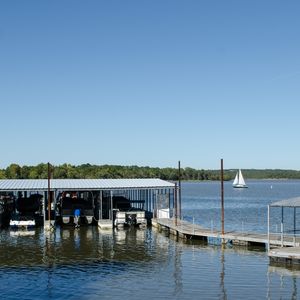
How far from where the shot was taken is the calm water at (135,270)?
908 inches

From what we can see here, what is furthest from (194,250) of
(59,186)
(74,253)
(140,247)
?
(59,186)

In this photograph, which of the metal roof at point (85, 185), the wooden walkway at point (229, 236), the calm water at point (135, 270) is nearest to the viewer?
the calm water at point (135, 270)

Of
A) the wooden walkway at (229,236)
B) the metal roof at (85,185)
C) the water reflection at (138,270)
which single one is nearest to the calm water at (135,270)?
the water reflection at (138,270)

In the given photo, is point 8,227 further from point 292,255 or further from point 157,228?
point 292,255

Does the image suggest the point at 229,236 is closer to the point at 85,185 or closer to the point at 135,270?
the point at 135,270

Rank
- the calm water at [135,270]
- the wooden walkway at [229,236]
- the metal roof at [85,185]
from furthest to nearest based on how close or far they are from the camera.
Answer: the metal roof at [85,185]
the wooden walkway at [229,236]
the calm water at [135,270]

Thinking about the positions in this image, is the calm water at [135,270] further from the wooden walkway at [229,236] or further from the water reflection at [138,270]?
the wooden walkway at [229,236]

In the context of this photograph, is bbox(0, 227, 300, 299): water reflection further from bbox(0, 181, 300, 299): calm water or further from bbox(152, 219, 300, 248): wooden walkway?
bbox(152, 219, 300, 248): wooden walkway

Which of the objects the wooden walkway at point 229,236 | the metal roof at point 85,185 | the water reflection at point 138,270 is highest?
the metal roof at point 85,185

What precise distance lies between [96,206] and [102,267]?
1209 inches

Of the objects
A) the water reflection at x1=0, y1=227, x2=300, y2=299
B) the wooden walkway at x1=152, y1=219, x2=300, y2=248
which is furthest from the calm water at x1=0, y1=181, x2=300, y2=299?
the wooden walkway at x1=152, y1=219, x2=300, y2=248

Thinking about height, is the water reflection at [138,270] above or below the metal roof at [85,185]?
below

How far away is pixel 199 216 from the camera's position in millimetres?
66188

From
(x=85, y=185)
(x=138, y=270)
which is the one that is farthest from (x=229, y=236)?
(x=85, y=185)
